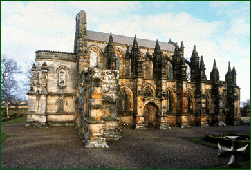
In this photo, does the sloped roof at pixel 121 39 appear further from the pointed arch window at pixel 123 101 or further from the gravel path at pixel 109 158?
the gravel path at pixel 109 158

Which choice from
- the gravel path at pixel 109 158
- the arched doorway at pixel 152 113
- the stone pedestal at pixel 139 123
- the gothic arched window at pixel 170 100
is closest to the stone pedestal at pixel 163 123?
the arched doorway at pixel 152 113

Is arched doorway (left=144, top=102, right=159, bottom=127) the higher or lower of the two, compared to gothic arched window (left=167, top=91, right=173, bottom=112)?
lower

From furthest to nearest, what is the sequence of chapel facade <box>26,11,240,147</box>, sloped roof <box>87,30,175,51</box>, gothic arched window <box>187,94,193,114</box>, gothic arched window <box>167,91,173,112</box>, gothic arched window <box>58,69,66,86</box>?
sloped roof <box>87,30,175,51</box>, gothic arched window <box>187,94,193,114</box>, gothic arched window <box>167,91,173,112</box>, gothic arched window <box>58,69,66,86</box>, chapel facade <box>26,11,240,147</box>

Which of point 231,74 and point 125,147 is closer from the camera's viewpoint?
point 125,147

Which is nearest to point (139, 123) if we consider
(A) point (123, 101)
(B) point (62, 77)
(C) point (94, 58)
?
(A) point (123, 101)

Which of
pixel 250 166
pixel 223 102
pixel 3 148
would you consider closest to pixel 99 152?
pixel 3 148

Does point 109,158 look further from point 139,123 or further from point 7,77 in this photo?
point 7,77

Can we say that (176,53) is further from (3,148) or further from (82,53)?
(3,148)

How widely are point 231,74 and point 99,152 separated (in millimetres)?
26831

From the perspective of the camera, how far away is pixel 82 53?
23.0 m

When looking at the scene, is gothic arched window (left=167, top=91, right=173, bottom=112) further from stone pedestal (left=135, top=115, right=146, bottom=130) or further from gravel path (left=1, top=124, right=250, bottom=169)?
gravel path (left=1, top=124, right=250, bottom=169)

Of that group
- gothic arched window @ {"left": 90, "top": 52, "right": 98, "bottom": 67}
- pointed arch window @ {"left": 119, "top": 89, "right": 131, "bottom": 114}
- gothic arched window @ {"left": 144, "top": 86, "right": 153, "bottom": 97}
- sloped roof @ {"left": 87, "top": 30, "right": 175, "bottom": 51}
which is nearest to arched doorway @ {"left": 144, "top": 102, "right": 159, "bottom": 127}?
gothic arched window @ {"left": 144, "top": 86, "right": 153, "bottom": 97}

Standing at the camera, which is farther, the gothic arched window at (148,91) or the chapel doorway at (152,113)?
the gothic arched window at (148,91)

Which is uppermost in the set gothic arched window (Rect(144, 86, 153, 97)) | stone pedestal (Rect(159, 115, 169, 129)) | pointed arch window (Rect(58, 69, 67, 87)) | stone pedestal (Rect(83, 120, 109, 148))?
pointed arch window (Rect(58, 69, 67, 87))
